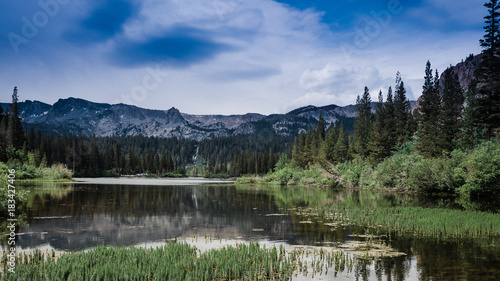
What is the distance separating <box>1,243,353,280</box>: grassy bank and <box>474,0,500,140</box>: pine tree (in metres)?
50.2

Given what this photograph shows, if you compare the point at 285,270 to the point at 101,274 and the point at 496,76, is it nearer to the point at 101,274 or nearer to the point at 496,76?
the point at 101,274

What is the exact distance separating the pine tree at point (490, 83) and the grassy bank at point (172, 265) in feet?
165

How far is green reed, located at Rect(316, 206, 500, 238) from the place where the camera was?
71.1ft

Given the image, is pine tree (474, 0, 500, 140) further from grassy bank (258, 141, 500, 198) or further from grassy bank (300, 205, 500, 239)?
grassy bank (300, 205, 500, 239)

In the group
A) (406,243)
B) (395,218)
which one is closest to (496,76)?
(395,218)

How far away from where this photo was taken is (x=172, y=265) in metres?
12.9

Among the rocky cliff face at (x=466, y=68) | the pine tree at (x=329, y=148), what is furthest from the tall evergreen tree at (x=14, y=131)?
the rocky cliff face at (x=466, y=68)

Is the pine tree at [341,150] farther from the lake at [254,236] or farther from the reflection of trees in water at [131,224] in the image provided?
the lake at [254,236]

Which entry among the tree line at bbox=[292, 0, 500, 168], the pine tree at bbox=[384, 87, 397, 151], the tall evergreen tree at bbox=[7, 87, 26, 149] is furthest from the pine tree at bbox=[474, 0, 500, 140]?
the tall evergreen tree at bbox=[7, 87, 26, 149]

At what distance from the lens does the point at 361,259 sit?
16.0 meters

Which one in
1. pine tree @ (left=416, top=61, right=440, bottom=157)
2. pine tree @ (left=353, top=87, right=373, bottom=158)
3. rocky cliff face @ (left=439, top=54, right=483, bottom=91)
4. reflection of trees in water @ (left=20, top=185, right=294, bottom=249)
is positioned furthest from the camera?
rocky cliff face @ (left=439, top=54, right=483, bottom=91)

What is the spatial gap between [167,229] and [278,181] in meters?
77.7

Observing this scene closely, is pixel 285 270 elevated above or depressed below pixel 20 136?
below

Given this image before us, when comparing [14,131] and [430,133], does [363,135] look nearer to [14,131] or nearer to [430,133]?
[430,133]
